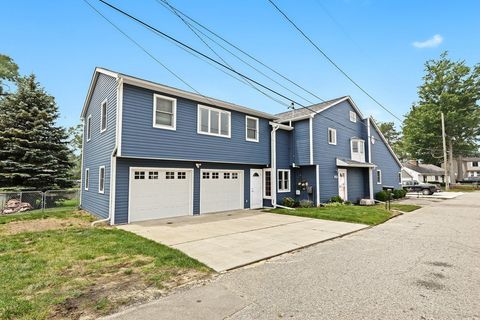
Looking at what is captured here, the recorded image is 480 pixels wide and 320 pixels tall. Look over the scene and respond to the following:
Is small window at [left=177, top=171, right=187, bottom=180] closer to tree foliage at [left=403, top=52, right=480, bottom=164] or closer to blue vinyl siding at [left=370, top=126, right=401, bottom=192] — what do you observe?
blue vinyl siding at [left=370, top=126, right=401, bottom=192]

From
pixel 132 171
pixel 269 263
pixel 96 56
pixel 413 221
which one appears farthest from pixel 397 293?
pixel 96 56

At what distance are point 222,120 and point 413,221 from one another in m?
10.0

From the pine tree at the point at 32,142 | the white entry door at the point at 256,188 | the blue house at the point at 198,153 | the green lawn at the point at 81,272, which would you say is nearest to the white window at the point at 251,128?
the blue house at the point at 198,153

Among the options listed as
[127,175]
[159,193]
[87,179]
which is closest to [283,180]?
[159,193]

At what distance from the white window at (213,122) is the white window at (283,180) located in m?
4.91

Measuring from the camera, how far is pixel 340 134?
1820 cm

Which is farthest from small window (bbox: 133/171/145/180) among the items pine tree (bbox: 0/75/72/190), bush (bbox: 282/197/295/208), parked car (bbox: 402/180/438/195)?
parked car (bbox: 402/180/438/195)

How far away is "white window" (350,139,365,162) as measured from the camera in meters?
19.2

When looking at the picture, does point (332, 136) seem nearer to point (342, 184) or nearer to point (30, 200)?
point (342, 184)

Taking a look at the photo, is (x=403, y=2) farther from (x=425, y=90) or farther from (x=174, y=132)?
(x=425, y=90)

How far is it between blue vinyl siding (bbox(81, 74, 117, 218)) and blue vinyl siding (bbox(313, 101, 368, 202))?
11.4 m

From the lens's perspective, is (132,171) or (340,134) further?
(340,134)

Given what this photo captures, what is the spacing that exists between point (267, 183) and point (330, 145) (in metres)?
5.40

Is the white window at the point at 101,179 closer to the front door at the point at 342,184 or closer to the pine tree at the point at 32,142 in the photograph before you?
the pine tree at the point at 32,142
